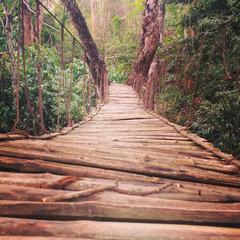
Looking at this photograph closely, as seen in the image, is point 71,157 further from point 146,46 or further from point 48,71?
point 146,46

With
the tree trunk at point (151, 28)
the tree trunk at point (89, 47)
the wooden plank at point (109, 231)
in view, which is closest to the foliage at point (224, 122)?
the wooden plank at point (109, 231)

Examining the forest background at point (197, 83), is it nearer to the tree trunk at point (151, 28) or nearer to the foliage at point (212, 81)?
the foliage at point (212, 81)

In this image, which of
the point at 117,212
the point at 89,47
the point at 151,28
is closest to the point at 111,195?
the point at 117,212

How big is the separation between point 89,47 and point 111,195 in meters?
6.47

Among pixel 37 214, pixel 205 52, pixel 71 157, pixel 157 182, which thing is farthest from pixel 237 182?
pixel 205 52

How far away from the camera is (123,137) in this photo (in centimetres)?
275

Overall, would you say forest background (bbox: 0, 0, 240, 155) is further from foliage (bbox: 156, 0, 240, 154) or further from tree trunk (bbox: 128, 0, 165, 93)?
tree trunk (bbox: 128, 0, 165, 93)

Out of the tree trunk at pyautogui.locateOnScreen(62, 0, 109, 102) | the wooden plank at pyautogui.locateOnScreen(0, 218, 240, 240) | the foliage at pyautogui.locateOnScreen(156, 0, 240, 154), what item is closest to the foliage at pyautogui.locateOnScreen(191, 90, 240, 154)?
the foliage at pyautogui.locateOnScreen(156, 0, 240, 154)

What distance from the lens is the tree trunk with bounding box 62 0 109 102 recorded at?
6.39 metres

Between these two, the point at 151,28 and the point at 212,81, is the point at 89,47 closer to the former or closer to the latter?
the point at 151,28

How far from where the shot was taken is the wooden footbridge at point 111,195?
0.99 m

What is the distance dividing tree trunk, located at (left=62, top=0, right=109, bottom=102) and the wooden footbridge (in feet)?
17.1

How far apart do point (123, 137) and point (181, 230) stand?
69.5 inches

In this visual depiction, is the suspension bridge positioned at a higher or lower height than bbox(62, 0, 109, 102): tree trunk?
lower
